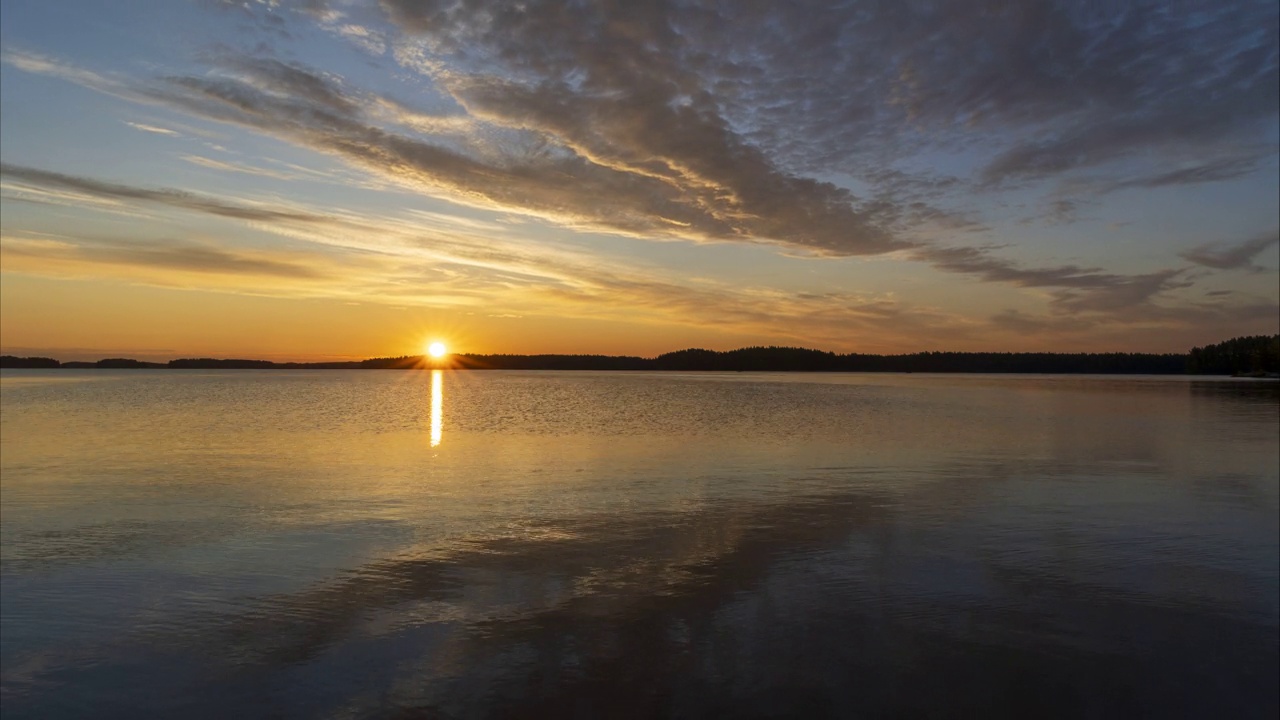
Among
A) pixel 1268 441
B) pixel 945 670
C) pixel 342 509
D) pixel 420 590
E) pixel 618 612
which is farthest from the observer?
pixel 1268 441

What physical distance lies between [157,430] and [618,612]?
3096 centimetres

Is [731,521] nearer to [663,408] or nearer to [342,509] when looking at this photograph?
[342,509]

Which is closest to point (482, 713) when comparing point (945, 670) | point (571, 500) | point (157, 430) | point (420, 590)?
point (420, 590)

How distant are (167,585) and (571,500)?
832cm

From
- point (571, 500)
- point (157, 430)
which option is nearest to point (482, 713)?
point (571, 500)

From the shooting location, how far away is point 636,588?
10.7 m

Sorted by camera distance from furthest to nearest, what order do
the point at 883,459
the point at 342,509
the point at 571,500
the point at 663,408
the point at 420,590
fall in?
the point at 663,408 < the point at 883,459 < the point at 571,500 < the point at 342,509 < the point at 420,590

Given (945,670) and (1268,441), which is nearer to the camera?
(945,670)

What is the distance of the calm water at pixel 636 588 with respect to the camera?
7.71 metres

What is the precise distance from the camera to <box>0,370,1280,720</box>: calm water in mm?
7715

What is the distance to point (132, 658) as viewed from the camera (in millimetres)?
8344

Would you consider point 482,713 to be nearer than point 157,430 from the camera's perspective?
Yes

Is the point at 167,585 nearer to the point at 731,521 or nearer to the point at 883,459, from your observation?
the point at 731,521

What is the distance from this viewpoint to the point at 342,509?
633 inches
